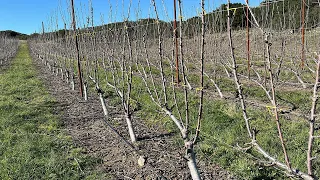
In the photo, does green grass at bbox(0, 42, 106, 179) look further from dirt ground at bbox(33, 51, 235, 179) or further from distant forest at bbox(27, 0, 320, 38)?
distant forest at bbox(27, 0, 320, 38)

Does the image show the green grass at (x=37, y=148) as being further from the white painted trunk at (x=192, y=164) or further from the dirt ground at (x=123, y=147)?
the white painted trunk at (x=192, y=164)

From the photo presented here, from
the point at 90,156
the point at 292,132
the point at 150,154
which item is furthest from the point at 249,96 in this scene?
the point at 90,156

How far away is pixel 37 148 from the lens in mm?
4238

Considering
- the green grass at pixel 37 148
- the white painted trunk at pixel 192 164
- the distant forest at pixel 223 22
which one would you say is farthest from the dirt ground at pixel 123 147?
the distant forest at pixel 223 22

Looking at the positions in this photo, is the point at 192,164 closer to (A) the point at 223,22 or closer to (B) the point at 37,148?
(B) the point at 37,148

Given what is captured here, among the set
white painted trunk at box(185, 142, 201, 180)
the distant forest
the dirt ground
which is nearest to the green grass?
the dirt ground

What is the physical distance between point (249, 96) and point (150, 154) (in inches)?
149

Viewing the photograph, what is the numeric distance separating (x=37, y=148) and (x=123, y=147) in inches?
47.9

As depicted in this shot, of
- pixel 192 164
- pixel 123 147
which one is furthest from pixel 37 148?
pixel 192 164

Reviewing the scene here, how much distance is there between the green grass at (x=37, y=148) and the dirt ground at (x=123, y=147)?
200 mm

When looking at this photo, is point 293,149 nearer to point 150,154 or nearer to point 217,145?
point 217,145

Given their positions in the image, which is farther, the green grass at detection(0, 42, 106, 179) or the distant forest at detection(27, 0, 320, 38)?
the distant forest at detection(27, 0, 320, 38)

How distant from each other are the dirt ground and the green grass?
20 centimetres

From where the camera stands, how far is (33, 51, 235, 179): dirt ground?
11.3 feet
